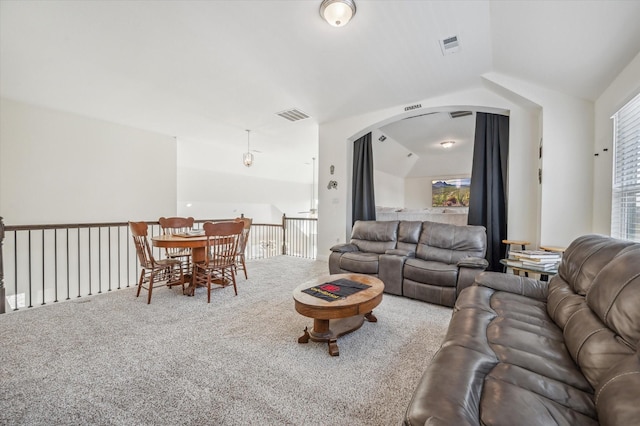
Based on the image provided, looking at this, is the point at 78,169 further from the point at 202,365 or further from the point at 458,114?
the point at 458,114

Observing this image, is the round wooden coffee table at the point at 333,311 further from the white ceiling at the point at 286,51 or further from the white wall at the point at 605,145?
the white wall at the point at 605,145

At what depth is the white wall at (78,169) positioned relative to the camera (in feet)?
13.8

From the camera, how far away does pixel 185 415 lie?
1438 mm

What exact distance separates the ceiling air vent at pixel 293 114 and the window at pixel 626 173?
13.5ft

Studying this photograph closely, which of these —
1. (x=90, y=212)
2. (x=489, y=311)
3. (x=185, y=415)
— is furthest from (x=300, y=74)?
(x=90, y=212)

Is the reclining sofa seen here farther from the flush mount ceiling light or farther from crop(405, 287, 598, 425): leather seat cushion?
the flush mount ceiling light

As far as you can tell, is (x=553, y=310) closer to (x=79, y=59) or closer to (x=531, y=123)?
(x=531, y=123)

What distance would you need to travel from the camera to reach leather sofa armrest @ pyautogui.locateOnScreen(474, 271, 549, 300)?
210 cm

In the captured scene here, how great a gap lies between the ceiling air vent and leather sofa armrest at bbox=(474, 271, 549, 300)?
3931 millimetres

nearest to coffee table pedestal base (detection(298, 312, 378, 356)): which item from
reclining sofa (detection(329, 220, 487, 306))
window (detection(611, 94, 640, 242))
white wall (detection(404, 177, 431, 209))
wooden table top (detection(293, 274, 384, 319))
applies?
wooden table top (detection(293, 274, 384, 319))

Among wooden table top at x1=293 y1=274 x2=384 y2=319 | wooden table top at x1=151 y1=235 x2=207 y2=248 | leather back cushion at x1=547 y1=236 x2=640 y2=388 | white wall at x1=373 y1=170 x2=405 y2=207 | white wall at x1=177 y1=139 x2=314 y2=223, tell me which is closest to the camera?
leather back cushion at x1=547 y1=236 x2=640 y2=388

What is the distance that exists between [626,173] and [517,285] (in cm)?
168

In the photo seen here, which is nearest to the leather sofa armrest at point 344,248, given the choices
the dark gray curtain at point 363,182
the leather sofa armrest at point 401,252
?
the leather sofa armrest at point 401,252

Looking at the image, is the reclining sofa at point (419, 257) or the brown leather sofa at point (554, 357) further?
the reclining sofa at point (419, 257)
